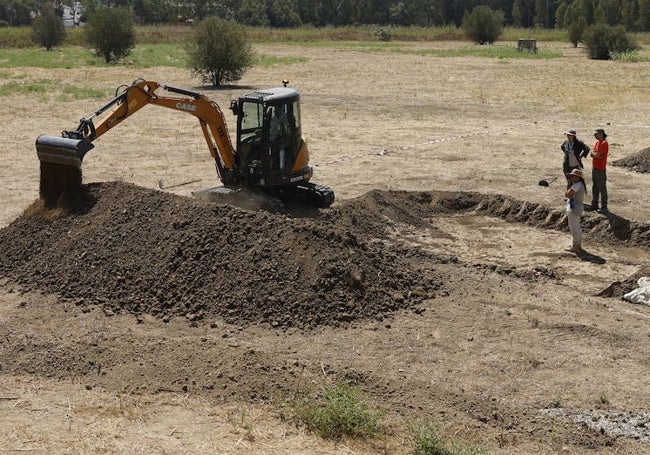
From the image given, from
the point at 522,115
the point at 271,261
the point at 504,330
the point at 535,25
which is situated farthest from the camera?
the point at 535,25

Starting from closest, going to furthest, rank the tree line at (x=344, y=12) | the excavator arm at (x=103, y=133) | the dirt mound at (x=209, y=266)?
the dirt mound at (x=209, y=266) < the excavator arm at (x=103, y=133) < the tree line at (x=344, y=12)

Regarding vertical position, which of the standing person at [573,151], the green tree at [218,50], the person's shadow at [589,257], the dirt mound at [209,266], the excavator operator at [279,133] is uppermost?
the green tree at [218,50]

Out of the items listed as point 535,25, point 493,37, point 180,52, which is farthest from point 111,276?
point 535,25

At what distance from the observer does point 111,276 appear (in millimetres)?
12969

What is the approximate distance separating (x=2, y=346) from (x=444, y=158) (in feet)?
45.8

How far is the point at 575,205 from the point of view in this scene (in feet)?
49.5

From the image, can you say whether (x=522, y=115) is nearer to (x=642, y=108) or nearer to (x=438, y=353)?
(x=642, y=108)

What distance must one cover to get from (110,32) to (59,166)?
41.2 metres

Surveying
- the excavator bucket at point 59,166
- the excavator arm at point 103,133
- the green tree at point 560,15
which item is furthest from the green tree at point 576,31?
the excavator bucket at point 59,166

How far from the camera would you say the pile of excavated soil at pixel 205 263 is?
12.2 meters

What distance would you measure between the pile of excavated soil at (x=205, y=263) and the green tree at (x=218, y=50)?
26518mm

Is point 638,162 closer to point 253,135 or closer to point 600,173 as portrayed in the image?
point 600,173

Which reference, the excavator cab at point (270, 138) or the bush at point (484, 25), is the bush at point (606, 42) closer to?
the bush at point (484, 25)

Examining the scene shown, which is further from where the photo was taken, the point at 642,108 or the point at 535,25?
the point at 535,25
